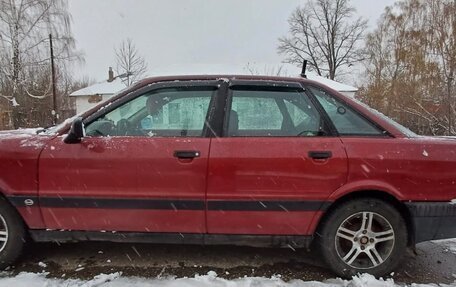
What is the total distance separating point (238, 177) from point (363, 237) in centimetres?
121

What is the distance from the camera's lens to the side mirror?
303 centimetres

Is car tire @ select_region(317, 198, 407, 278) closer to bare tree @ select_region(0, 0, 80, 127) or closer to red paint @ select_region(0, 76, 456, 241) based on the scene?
red paint @ select_region(0, 76, 456, 241)

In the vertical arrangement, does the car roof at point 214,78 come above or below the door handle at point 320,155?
above

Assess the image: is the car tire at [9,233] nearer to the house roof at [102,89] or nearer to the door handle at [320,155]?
the door handle at [320,155]

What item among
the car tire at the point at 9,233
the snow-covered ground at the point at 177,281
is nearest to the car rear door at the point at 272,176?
the snow-covered ground at the point at 177,281

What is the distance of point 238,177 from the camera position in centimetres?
304

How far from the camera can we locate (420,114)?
71.7 ft

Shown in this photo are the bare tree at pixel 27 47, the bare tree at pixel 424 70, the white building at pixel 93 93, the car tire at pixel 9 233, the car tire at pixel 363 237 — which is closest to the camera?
the car tire at pixel 363 237

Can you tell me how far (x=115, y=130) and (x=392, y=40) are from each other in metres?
30.7

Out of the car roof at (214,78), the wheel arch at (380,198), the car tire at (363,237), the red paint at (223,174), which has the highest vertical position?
the car roof at (214,78)

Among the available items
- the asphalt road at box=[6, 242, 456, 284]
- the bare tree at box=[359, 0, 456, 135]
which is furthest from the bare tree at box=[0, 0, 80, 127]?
the asphalt road at box=[6, 242, 456, 284]

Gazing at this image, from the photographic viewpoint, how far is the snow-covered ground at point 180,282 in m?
2.99

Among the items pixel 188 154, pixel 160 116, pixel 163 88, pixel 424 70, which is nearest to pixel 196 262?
pixel 188 154

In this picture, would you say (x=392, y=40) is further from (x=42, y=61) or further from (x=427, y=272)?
(x=427, y=272)
